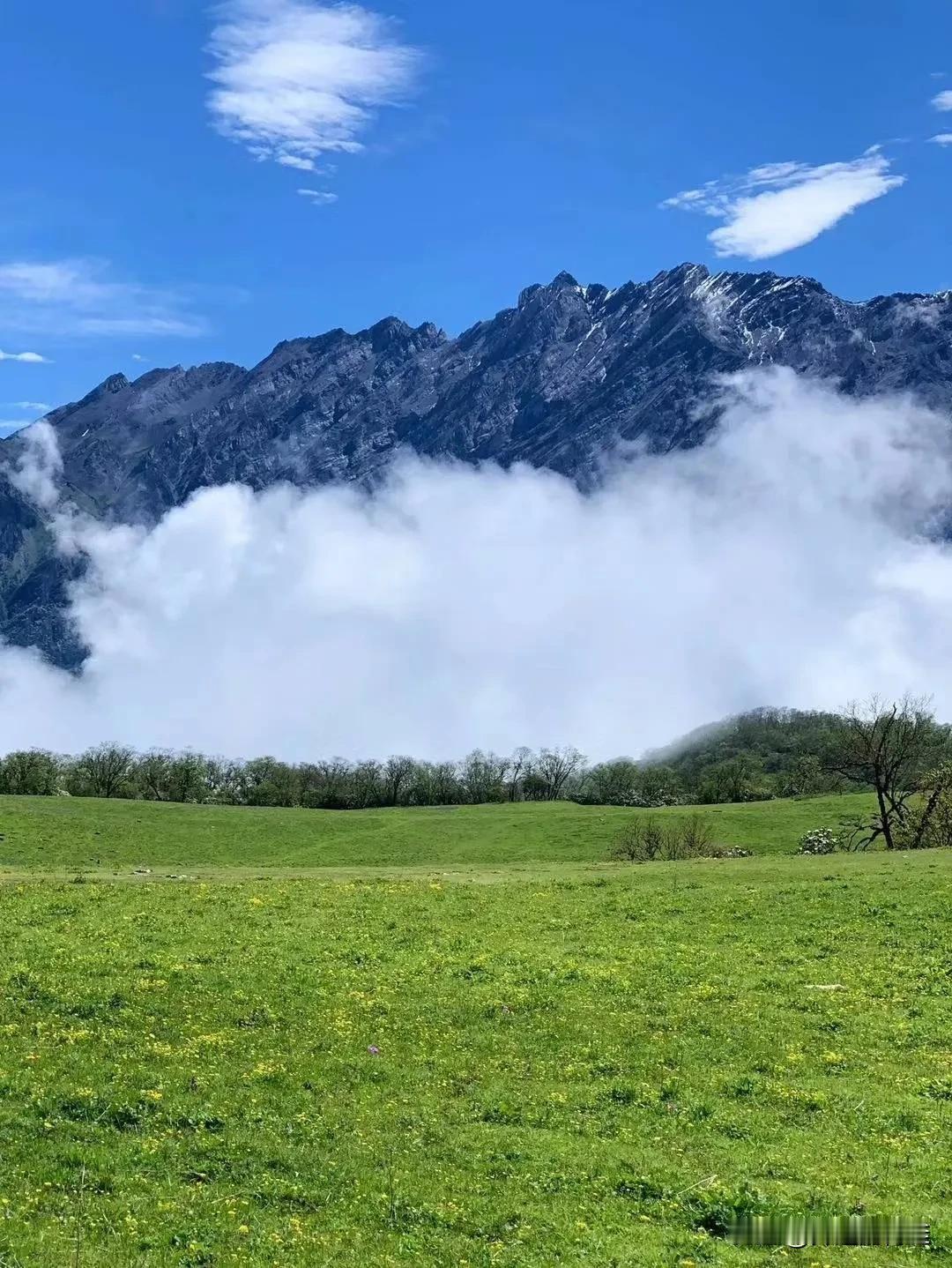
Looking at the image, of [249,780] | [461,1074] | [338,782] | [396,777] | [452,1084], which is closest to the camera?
[452,1084]

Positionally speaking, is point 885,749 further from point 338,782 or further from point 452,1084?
point 338,782

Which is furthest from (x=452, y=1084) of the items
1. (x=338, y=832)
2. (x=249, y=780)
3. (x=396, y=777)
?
(x=249, y=780)

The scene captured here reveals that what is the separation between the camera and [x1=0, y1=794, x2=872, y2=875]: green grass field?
88.5 metres

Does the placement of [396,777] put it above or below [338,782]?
above

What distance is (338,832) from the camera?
112 m

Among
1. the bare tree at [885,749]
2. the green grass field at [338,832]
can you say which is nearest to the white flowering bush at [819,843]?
the bare tree at [885,749]

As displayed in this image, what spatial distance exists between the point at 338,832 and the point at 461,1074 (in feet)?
300

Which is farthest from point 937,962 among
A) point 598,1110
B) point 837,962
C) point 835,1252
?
point 835,1252

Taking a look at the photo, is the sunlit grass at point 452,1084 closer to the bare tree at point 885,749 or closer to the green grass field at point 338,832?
the bare tree at point 885,749

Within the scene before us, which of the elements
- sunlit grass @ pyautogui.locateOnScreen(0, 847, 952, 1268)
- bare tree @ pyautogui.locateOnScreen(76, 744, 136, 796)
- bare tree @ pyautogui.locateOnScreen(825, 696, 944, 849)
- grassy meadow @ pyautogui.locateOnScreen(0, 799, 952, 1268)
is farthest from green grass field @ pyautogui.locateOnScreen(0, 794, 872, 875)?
sunlit grass @ pyautogui.locateOnScreen(0, 847, 952, 1268)

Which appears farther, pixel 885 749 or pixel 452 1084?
pixel 885 749

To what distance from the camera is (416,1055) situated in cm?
2364

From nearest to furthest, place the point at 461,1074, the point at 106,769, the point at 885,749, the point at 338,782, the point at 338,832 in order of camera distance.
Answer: the point at 461,1074, the point at 885,749, the point at 338,832, the point at 106,769, the point at 338,782

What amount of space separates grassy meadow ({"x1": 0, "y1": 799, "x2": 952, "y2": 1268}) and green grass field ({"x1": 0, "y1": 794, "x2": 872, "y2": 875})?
4872 centimetres
